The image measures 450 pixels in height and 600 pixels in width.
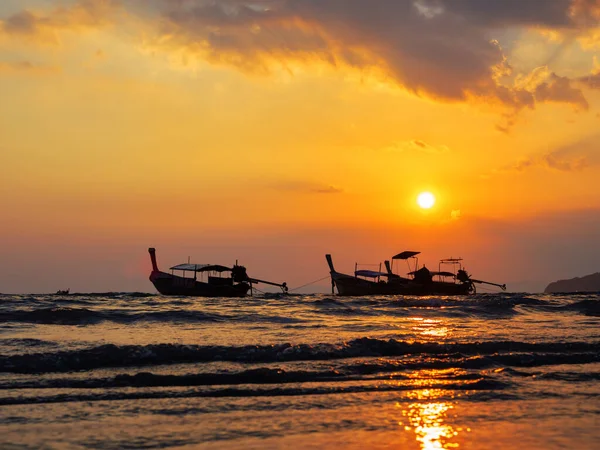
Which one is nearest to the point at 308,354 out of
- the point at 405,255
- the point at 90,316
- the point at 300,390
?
the point at 300,390

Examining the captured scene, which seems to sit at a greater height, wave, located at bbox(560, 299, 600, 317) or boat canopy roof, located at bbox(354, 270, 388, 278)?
boat canopy roof, located at bbox(354, 270, 388, 278)

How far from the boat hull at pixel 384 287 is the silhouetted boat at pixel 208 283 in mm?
13511

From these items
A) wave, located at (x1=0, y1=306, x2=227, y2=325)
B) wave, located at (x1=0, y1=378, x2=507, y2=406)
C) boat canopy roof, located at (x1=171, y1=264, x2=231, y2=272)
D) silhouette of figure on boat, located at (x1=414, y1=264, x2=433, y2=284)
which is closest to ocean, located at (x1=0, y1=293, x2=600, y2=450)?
wave, located at (x1=0, y1=378, x2=507, y2=406)

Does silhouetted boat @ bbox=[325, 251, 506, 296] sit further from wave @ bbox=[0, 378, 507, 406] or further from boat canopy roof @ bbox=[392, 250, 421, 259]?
wave @ bbox=[0, 378, 507, 406]

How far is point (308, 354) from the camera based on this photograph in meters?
20.0

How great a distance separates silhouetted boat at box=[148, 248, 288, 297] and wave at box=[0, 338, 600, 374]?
66250 mm

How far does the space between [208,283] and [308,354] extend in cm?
7203

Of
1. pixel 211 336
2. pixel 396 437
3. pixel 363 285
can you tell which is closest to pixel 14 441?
pixel 396 437

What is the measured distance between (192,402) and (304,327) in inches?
651

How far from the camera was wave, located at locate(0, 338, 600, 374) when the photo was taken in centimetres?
1836

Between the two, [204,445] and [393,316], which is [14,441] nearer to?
[204,445]

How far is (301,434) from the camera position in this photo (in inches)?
430

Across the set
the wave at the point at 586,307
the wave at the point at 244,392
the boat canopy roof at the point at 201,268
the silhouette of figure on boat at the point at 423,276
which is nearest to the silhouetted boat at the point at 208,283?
the boat canopy roof at the point at 201,268

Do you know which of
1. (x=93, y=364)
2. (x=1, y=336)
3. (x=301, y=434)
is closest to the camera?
(x=301, y=434)
